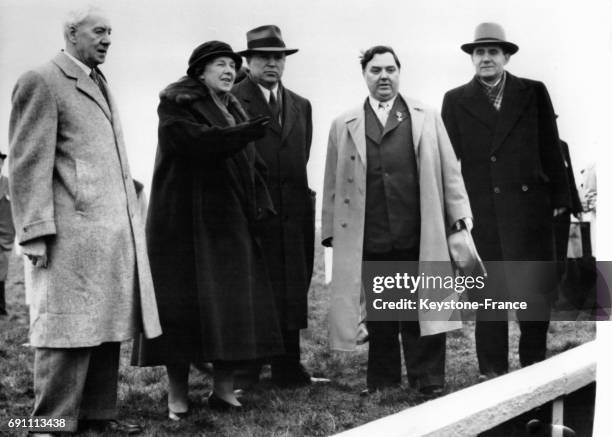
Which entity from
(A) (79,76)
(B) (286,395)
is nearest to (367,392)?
(B) (286,395)

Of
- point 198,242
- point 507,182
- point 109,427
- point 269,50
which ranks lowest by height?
point 109,427

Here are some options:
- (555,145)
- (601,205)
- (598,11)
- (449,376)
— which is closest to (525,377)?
(601,205)

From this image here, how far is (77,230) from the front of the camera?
2979 millimetres

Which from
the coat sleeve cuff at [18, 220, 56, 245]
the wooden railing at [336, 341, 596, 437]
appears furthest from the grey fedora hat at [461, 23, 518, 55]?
the coat sleeve cuff at [18, 220, 56, 245]

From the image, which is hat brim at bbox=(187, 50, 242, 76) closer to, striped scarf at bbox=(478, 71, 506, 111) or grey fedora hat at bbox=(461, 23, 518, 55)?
grey fedora hat at bbox=(461, 23, 518, 55)

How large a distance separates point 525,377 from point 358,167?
1.29 meters

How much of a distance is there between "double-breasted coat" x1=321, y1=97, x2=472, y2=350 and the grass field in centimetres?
A: 33

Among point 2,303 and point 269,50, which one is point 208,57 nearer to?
point 269,50

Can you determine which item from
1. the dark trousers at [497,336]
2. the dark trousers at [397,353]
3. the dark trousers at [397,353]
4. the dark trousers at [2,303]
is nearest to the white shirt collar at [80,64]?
the dark trousers at [397,353]

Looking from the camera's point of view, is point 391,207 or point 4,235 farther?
point 4,235

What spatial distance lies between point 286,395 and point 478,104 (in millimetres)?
1745

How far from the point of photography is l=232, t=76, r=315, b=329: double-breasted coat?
3869 mm

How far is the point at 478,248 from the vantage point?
13.3ft

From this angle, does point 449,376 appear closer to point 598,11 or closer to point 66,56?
point 598,11
